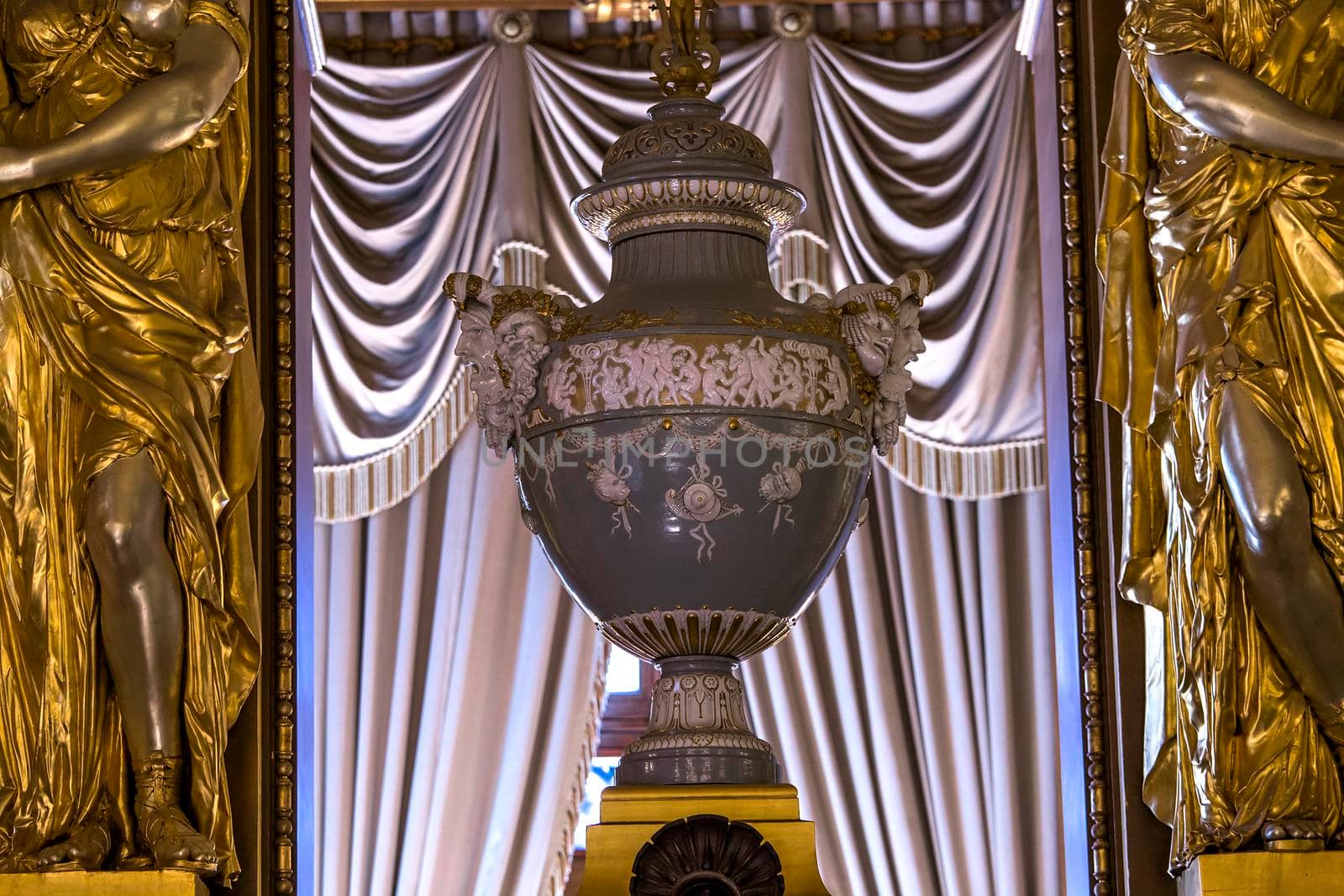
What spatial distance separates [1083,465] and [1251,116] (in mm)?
598

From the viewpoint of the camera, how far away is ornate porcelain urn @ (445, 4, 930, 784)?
2.65 metres

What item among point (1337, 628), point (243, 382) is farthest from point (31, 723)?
point (1337, 628)

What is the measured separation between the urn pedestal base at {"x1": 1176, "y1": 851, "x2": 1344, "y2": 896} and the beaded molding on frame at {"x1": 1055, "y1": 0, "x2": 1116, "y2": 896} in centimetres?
34

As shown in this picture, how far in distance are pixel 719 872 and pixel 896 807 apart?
191 centimetres

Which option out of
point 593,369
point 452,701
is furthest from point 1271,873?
point 452,701

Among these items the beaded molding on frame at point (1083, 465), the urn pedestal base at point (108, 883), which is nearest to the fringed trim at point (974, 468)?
the beaded molding on frame at point (1083, 465)

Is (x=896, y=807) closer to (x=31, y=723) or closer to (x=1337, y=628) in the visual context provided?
(x=1337, y=628)

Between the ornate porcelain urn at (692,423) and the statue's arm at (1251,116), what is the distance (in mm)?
460

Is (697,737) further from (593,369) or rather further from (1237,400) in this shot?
(1237,400)

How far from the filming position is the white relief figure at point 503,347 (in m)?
2.74

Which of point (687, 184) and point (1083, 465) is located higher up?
point (687, 184)

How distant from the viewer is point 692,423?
264 cm

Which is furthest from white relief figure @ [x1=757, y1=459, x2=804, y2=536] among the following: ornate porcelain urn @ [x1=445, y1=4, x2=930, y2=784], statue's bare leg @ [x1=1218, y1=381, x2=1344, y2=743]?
statue's bare leg @ [x1=1218, y1=381, x2=1344, y2=743]

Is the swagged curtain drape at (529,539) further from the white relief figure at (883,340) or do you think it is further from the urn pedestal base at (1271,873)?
the urn pedestal base at (1271,873)
